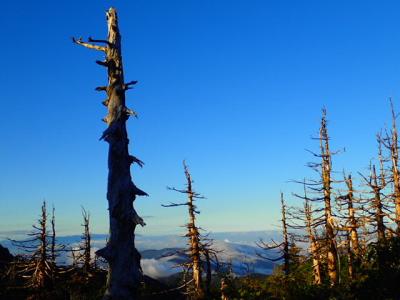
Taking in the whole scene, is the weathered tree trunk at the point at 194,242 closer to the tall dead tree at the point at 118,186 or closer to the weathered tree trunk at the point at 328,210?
the weathered tree trunk at the point at 328,210

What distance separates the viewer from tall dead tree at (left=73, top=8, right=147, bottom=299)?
33.0 ft

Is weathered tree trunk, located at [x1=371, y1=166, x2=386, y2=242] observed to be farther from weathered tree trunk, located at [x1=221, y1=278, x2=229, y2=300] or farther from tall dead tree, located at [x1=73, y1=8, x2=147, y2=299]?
tall dead tree, located at [x1=73, y1=8, x2=147, y2=299]

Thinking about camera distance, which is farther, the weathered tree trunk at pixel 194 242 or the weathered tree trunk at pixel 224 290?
the weathered tree trunk at pixel 194 242

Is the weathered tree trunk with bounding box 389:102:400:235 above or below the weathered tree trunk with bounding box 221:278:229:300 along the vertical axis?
above

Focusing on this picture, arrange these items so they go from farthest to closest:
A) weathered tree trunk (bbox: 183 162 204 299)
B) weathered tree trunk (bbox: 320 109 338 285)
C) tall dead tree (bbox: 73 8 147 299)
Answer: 1. weathered tree trunk (bbox: 183 162 204 299)
2. weathered tree trunk (bbox: 320 109 338 285)
3. tall dead tree (bbox: 73 8 147 299)

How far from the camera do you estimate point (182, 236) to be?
110 ft

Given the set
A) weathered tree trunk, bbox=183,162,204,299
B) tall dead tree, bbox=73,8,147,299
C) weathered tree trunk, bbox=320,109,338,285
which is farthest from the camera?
weathered tree trunk, bbox=183,162,204,299

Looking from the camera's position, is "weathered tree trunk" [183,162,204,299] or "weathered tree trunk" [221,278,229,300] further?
"weathered tree trunk" [183,162,204,299]

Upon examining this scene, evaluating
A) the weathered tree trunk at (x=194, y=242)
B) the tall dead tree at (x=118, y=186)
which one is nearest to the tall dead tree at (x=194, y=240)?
the weathered tree trunk at (x=194, y=242)

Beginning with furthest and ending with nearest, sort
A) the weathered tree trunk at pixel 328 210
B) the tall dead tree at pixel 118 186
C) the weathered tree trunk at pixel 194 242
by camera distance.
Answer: the weathered tree trunk at pixel 194 242 < the weathered tree trunk at pixel 328 210 < the tall dead tree at pixel 118 186

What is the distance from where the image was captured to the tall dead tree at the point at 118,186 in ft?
33.0

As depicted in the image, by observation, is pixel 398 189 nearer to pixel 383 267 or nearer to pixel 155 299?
pixel 383 267

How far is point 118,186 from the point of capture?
10.5 meters

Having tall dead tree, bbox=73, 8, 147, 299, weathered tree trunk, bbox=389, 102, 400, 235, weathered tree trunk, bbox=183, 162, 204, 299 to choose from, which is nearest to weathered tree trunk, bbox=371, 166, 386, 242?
weathered tree trunk, bbox=389, 102, 400, 235
